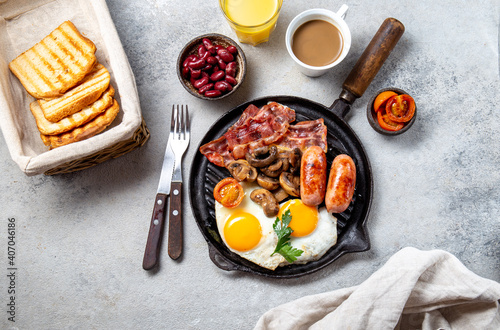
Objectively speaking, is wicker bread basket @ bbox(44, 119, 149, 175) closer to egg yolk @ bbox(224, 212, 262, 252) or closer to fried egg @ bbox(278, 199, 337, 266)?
egg yolk @ bbox(224, 212, 262, 252)

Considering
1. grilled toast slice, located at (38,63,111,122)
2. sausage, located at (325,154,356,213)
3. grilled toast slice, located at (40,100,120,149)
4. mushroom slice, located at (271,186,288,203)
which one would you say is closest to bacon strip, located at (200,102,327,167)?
sausage, located at (325,154,356,213)

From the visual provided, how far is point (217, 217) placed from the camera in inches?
113

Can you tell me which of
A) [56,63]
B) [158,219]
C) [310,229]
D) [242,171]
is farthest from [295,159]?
[56,63]

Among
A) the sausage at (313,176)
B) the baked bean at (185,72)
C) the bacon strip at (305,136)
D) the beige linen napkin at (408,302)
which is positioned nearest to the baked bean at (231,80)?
the baked bean at (185,72)

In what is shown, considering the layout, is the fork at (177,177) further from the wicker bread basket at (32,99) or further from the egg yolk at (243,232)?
the egg yolk at (243,232)

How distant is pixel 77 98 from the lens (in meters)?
2.73

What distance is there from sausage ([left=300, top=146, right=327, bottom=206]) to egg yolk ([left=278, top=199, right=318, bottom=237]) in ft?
0.26

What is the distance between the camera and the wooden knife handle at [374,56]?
2918mm

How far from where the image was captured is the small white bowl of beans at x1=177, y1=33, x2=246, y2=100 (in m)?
2.94

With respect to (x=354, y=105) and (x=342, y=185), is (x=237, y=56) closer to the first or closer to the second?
(x=354, y=105)

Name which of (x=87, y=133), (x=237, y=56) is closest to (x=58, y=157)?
Result: (x=87, y=133)

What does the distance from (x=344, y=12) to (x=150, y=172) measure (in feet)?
6.76

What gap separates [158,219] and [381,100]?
6.77 ft

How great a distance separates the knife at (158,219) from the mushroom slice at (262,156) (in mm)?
753
